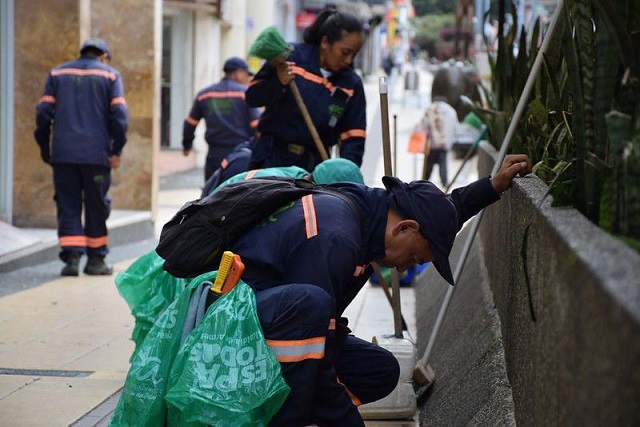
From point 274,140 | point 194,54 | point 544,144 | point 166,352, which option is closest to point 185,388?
point 166,352

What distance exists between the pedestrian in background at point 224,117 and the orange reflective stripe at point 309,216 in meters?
7.51

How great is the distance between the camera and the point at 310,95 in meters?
6.76

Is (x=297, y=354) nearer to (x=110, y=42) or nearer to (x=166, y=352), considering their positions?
(x=166, y=352)

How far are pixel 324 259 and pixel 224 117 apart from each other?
25.9 feet

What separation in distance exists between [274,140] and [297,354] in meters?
3.18

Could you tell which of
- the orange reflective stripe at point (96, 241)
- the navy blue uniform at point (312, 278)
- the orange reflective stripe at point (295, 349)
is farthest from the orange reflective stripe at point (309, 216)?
the orange reflective stripe at point (96, 241)

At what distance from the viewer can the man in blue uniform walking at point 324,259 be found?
3760 millimetres

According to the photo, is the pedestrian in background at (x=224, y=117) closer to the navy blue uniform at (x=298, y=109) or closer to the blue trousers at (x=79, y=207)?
the blue trousers at (x=79, y=207)

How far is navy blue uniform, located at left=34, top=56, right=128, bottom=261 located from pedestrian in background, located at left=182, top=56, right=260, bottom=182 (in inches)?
71.5

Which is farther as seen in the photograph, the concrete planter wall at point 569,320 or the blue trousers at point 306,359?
the blue trousers at point 306,359

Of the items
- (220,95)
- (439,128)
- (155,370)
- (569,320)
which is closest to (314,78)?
(155,370)

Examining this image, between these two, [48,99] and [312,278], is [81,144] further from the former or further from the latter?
[312,278]

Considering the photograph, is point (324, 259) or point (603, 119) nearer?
point (603, 119)

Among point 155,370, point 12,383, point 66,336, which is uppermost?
point 155,370
